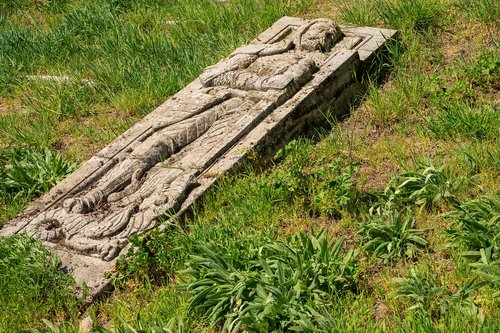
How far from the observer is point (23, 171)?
641cm

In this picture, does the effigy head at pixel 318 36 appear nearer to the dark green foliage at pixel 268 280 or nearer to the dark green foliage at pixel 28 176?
the dark green foliage at pixel 28 176

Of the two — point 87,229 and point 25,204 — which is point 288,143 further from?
point 25,204

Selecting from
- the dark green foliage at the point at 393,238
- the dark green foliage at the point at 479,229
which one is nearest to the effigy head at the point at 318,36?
the dark green foliage at the point at 393,238

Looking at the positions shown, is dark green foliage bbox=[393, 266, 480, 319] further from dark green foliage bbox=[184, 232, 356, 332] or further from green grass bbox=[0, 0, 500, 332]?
dark green foliage bbox=[184, 232, 356, 332]

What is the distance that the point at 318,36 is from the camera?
7.18m

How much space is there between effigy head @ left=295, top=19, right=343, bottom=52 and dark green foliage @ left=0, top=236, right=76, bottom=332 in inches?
129

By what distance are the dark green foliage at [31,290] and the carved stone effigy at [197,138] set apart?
194mm

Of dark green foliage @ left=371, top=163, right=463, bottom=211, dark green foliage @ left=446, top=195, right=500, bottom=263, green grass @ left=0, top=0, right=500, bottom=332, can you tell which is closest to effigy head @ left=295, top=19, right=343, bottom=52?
green grass @ left=0, top=0, right=500, bottom=332

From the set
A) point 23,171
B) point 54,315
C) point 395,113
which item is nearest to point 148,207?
point 54,315

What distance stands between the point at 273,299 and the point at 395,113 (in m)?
2.76

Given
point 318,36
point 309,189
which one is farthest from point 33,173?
point 318,36

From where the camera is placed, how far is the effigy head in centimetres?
716

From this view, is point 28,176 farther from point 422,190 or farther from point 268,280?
point 422,190

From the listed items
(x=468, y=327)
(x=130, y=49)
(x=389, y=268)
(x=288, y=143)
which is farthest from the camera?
(x=130, y=49)
